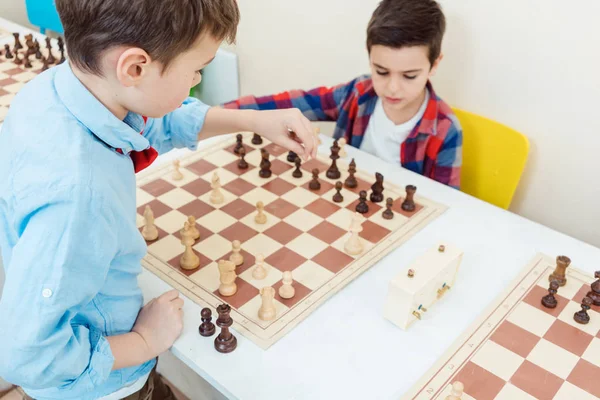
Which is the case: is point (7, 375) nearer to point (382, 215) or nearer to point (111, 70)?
point (111, 70)

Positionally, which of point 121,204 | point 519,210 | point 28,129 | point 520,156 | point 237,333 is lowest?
point 519,210

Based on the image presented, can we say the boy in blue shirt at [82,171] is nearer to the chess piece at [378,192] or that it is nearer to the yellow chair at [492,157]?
the chess piece at [378,192]

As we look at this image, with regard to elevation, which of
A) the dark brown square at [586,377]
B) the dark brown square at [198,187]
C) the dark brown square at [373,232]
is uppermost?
the dark brown square at [373,232]

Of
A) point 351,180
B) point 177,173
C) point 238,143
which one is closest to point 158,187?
point 177,173

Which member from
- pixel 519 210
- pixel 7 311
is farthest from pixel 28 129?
pixel 519 210

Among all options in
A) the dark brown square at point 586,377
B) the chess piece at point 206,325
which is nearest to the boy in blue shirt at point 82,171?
the chess piece at point 206,325

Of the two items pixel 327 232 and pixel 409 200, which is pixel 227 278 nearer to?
pixel 327 232

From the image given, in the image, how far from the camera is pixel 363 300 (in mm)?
1158

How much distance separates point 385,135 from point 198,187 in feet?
2.33

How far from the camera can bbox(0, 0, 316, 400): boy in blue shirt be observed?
0.78 metres

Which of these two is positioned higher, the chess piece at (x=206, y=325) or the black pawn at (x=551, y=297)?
the black pawn at (x=551, y=297)

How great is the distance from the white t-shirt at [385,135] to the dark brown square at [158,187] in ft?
2.44

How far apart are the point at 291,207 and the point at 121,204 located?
0.59 meters

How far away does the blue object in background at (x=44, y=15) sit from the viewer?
108 inches
